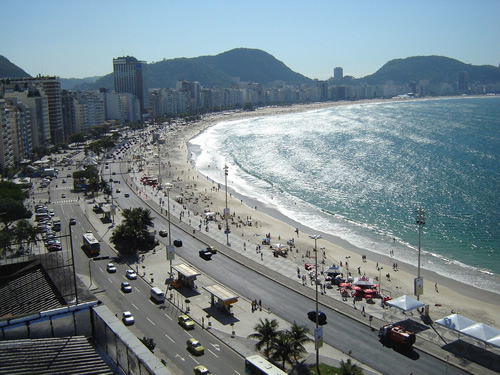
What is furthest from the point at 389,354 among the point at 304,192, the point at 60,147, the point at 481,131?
the point at 481,131

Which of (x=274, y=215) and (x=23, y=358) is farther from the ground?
(x=23, y=358)

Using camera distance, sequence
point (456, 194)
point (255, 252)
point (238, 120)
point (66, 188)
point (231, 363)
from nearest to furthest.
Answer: point (231, 363) < point (255, 252) < point (456, 194) < point (66, 188) < point (238, 120)

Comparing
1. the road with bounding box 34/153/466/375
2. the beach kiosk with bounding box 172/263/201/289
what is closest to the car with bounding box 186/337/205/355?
the road with bounding box 34/153/466/375

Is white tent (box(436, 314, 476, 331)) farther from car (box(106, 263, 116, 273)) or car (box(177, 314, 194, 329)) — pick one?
car (box(106, 263, 116, 273))

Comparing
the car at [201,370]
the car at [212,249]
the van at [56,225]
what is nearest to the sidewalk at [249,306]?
the car at [212,249]

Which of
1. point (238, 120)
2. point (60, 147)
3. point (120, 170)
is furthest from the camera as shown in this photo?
point (238, 120)

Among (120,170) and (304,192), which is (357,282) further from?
(120,170)
